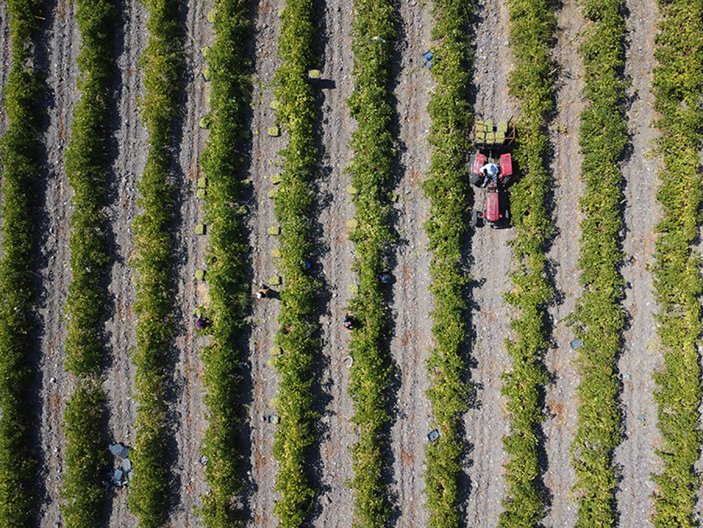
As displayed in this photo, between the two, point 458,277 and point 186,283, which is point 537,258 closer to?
point 458,277

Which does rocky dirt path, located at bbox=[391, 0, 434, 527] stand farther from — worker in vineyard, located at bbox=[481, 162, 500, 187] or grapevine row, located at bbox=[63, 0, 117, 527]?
grapevine row, located at bbox=[63, 0, 117, 527]

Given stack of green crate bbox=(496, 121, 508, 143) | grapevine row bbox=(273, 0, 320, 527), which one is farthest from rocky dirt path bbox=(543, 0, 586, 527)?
grapevine row bbox=(273, 0, 320, 527)

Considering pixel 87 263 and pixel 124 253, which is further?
pixel 124 253

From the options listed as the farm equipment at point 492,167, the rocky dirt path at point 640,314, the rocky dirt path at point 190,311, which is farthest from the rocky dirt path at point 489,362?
the rocky dirt path at point 190,311

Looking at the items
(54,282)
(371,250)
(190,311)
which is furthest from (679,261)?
(54,282)

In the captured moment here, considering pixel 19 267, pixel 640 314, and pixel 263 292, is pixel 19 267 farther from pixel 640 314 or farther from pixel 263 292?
pixel 640 314

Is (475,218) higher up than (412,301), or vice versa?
(475,218)

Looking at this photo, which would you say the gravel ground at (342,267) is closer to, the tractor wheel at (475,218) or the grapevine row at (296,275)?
the tractor wheel at (475,218)

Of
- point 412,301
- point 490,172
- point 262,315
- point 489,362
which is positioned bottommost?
point 489,362

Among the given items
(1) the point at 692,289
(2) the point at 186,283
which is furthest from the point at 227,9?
(1) the point at 692,289
